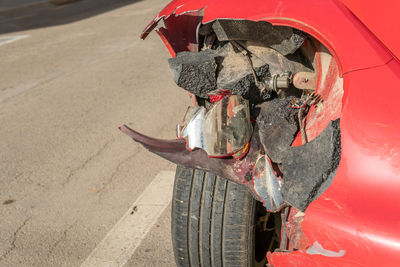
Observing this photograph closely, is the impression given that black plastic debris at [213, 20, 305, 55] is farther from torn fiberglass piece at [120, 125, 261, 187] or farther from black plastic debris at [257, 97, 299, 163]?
torn fiberglass piece at [120, 125, 261, 187]

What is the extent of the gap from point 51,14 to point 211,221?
11.2 meters

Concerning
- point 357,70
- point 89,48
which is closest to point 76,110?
point 89,48

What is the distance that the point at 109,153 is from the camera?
405cm

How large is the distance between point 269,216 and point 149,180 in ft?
4.96

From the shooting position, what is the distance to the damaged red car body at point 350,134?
53.6 inches

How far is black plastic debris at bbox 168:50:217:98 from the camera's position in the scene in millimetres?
2014

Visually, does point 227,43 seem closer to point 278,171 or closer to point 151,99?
point 278,171

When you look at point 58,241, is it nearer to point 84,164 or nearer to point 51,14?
point 84,164

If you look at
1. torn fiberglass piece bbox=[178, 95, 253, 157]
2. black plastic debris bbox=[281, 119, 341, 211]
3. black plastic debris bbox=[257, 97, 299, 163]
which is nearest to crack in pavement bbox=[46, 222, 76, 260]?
torn fiberglass piece bbox=[178, 95, 253, 157]

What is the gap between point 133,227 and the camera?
3045 mm

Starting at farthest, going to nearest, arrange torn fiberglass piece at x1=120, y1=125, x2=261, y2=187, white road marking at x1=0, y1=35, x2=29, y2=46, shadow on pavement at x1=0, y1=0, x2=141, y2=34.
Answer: shadow on pavement at x1=0, y1=0, x2=141, y2=34 → white road marking at x1=0, y1=35, x2=29, y2=46 → torn fiberglass piece at x1=120, y1=125, x2=261, y2=187

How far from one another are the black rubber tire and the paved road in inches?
22.2

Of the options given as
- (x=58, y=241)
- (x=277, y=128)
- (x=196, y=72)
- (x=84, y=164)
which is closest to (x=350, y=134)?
(x=277, y=128)

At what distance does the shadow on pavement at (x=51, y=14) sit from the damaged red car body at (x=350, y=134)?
9.93m
